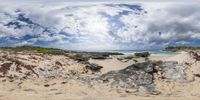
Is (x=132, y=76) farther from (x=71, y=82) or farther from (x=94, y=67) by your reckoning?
(x=71, y=82)

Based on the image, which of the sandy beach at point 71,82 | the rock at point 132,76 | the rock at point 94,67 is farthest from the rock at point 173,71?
the rock at point 94,67

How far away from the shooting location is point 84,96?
25312 mm

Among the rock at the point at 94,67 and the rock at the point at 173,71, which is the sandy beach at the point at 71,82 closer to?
the rock at the point at 173,71

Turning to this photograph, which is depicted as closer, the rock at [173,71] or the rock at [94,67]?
the rock at [173,71]

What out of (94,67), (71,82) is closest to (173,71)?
(94,67)

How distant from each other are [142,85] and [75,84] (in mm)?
4340

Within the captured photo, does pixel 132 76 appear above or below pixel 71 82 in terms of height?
above

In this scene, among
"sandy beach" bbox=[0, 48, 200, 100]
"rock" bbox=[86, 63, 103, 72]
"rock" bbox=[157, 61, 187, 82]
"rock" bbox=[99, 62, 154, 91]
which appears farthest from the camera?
"rock" bbox=[86, 63, 103, 72]

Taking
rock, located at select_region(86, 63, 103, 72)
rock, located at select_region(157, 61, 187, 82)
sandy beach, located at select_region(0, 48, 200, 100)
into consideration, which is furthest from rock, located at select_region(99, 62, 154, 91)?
rock, located at select_region(86, 63, 103, 72)

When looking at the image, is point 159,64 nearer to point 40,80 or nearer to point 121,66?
point 121,66

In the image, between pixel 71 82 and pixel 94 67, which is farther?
pixel 94 67

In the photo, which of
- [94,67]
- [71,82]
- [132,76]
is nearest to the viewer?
[71,82]

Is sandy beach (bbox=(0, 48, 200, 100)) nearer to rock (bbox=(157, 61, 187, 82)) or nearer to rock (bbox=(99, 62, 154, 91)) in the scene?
rock (bbox=(157, 61, 187, 82))

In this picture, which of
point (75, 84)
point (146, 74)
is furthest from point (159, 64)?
point (75, 84)
